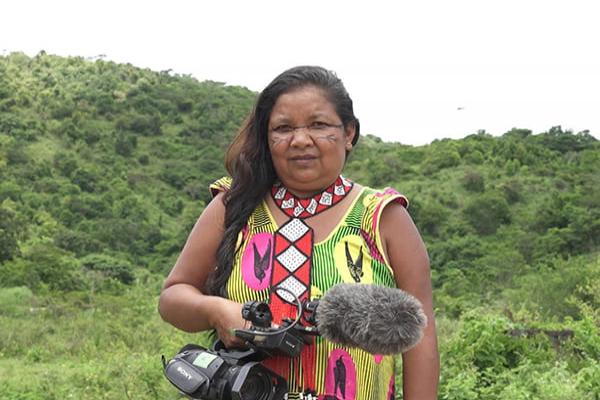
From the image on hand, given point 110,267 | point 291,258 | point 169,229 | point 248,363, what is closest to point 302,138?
point 291,258

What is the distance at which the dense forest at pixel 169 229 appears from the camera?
5.82 metres

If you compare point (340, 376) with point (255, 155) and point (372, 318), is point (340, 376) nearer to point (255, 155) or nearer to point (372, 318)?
point (372, 318)

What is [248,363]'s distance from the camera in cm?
166

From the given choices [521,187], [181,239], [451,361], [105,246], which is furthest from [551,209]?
[451,361]

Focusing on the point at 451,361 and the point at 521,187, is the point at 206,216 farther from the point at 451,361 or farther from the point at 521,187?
the point at 521,187

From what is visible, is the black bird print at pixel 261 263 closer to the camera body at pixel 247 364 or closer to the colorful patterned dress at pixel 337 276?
the colorful patterned dress at pixel 337 276

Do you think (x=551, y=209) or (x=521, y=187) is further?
(x=521, y=187)

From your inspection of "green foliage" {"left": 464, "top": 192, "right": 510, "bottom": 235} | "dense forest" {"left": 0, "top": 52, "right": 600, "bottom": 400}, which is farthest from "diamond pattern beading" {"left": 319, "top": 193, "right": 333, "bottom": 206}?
A: "green foliage" {"left": 464, "top": 192, "right": 510, "bottom": 235}

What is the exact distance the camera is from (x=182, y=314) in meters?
1.87

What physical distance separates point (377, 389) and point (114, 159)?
3483 cm

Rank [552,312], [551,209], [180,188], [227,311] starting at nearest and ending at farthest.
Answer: [227,311] < [552,312] < [551,209] < [180,188]

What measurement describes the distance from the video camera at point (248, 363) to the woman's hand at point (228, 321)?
0.02 metres

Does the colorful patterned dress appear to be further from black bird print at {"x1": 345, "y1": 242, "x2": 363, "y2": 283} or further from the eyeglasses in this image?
the eyeglasses

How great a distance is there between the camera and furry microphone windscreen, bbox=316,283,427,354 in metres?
1.53
